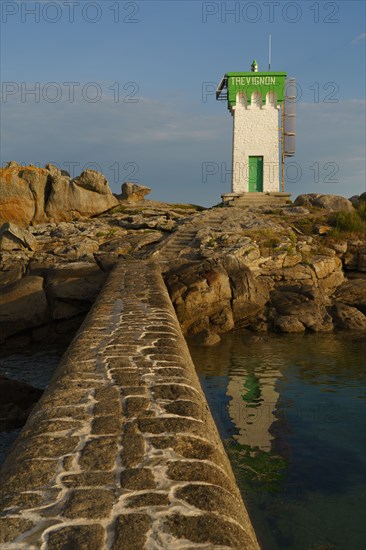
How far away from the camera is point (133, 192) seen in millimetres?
30750

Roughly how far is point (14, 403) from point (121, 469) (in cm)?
556

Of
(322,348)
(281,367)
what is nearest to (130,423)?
(281,367)

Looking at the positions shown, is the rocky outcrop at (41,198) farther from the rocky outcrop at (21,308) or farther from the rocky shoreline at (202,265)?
the rocky outcrop at (21,308)

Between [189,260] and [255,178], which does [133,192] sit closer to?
[255,178]

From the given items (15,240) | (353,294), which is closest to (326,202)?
(353,294)

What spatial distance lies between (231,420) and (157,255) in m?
10.7

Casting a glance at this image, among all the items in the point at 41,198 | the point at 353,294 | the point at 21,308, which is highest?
the point at 41,198

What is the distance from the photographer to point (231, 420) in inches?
329

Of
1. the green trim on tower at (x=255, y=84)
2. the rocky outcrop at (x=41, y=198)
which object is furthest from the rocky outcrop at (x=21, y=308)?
the green trim on tower at (x=255, y=84)

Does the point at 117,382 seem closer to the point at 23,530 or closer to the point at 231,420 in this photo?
the point at 23,530

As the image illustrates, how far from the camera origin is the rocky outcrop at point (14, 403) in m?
7.91

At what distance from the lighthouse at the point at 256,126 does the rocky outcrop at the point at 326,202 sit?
13.5ft

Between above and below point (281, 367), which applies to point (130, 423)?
above

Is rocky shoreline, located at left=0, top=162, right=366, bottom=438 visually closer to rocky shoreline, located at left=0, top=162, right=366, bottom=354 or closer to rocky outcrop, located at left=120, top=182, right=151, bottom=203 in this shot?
rocky shoreline, located at left=0, top=162, right=366, bottom=354
